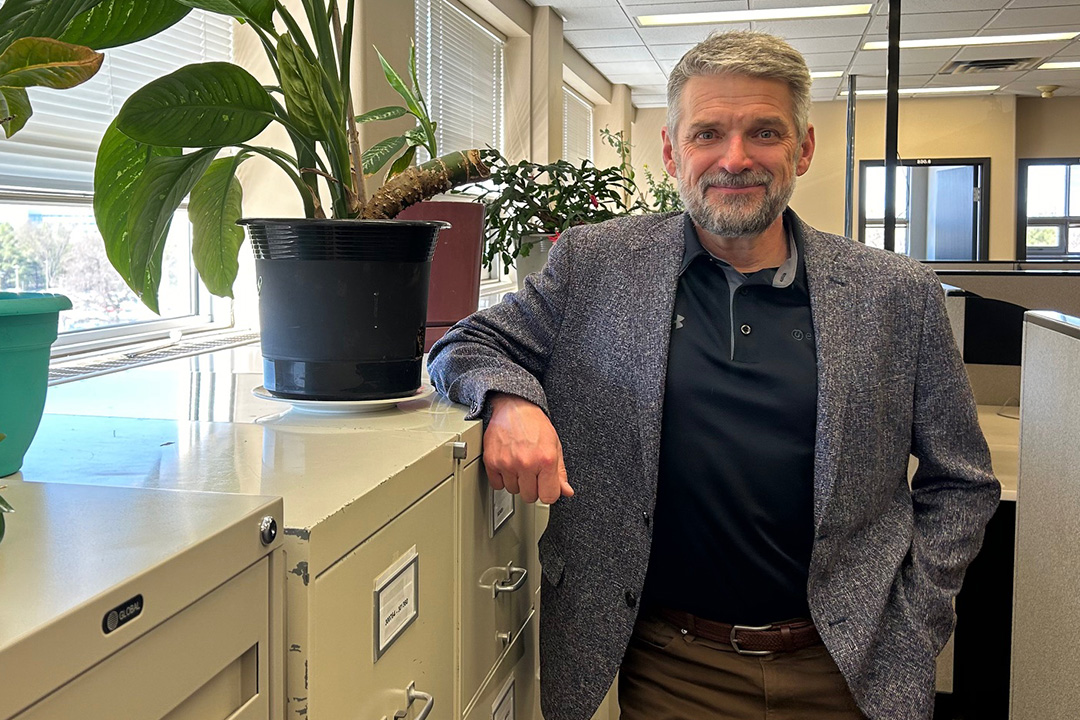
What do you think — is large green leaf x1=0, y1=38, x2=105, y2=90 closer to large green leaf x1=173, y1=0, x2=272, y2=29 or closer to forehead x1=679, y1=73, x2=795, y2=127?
large green leaf x1=173, y1=0, x2=272, y2=29

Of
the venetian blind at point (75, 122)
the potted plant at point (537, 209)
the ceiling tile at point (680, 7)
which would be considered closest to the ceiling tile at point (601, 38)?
the ceiling tile at point (680, 7)

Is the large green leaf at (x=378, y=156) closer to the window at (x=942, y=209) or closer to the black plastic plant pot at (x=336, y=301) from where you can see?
the black plastic plant pot at (x=336, y=301)

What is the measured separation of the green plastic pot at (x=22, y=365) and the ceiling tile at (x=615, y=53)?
603cm

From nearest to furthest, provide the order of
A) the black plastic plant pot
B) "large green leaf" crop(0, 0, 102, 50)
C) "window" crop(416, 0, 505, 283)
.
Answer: "large green leaf" crop(0, 0, 102, 50)
the black plastic plant pot
"window" crop(416, 0, 505, 283)

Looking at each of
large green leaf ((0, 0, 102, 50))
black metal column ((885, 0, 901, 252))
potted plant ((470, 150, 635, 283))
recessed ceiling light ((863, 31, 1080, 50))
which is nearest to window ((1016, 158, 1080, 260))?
recessed ceiling light ((863, 31, 1080, 50))

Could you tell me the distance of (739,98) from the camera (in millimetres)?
1305

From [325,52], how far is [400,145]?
15.9 inches

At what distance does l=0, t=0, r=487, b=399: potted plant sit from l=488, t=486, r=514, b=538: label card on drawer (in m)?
0.16

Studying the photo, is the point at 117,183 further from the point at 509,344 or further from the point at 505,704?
the point at 505,704

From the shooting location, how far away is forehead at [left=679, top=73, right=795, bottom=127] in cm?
130

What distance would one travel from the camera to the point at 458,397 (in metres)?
1.16

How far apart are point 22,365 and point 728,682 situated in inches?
36.8

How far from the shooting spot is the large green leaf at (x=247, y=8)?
3.05 ft

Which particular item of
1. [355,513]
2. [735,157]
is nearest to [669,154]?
[735,157]
